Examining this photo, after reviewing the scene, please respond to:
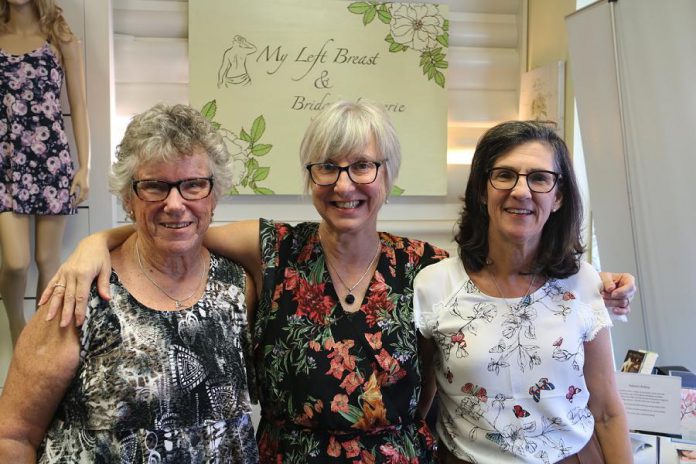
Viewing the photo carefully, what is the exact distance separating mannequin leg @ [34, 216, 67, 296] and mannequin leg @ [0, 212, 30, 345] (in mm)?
59

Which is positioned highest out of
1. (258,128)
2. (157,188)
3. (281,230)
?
(258,128)

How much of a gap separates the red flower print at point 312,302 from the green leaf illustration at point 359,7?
2.33m

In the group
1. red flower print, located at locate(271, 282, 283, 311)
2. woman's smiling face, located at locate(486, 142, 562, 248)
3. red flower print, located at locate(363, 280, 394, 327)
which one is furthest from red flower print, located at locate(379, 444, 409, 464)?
woman's smiling face, located at locate(486, 142, 562, 248)

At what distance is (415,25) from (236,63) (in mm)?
1015

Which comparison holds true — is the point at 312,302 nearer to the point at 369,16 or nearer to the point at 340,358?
the point at 340,358

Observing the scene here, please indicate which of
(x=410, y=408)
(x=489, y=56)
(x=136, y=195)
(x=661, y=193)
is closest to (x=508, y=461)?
(x=410, y=408)

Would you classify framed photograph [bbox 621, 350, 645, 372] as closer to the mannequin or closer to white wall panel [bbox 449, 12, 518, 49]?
white wall panel [bbox 449, 12, 518, 49]

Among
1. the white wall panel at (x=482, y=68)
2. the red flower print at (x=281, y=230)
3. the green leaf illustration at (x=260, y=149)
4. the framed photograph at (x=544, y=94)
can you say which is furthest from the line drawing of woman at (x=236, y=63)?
the red flower print at (x=281, y=230)

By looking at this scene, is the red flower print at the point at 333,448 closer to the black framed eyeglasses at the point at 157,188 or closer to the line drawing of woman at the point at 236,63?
the black framed eyeglasses at the point at 157,188

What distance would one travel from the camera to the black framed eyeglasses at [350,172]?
1397 millimetres

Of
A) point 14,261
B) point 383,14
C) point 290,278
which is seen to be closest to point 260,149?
point 383,14

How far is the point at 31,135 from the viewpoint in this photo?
266cm

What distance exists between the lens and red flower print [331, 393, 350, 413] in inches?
52.7

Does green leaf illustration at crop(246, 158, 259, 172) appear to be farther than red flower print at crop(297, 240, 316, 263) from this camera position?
Yes
